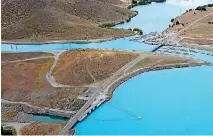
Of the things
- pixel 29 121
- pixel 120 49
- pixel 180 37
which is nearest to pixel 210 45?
pixel 180 37

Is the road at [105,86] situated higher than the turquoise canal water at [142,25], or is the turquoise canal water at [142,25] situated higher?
the turquoise canal water at [142,25]

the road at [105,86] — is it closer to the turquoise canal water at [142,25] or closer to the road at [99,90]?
the road at [99,90]

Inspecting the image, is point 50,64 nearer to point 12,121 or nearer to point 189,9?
point 12,121

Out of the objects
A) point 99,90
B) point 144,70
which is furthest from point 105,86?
point 144,70

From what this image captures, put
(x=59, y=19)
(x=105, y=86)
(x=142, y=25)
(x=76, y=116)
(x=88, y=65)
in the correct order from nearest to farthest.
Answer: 1. (x=76, y=116)
2. (x=105, y=86)
3. (x=88, y=65)
4. (x=59, y=19)
5. (x=142, y=25)

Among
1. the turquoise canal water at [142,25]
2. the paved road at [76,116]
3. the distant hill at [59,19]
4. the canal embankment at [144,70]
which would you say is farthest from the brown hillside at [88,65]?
the distant hill at [59,19]

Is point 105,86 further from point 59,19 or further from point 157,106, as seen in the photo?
point 59,19

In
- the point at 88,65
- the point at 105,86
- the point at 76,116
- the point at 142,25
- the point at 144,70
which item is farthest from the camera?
the point at 142,25
